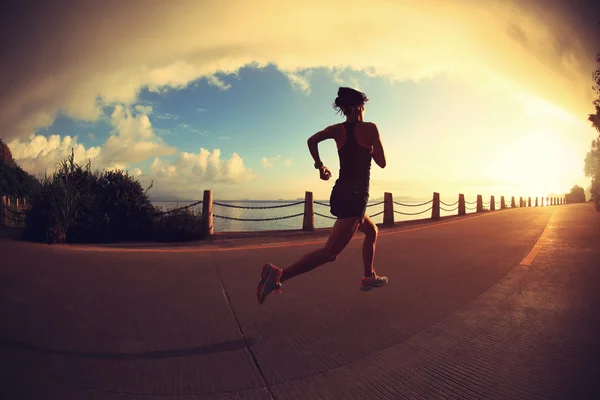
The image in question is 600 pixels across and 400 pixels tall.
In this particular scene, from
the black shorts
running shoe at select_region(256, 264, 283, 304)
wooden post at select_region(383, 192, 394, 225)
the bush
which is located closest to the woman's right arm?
the black shorts

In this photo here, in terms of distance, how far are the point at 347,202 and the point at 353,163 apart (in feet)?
1.40

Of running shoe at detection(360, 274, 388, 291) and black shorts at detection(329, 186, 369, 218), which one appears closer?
black shorts at detection(329, 186, 369, 218)

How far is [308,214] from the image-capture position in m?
11.1

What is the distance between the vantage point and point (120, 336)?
8.41 ft

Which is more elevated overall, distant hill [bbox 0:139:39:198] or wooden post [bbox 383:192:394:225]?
distant hill [bbox 0:139:39:198]

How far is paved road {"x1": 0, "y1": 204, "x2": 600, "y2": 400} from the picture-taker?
6.25 feet

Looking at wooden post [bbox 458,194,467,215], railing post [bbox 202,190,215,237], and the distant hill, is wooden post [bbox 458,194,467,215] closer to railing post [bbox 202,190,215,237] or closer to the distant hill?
railing post [bbox 202,190,215,237]

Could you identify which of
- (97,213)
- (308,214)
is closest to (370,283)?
(308,214)

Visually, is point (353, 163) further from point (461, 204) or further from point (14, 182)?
point (14, 182)

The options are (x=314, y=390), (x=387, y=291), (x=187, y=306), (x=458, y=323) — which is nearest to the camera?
(x=314, y=390)

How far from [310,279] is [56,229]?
705 cm

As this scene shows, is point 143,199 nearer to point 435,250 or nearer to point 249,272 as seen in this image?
point 249,272

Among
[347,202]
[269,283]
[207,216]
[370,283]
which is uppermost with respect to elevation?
[347,202]

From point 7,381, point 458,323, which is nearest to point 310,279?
point 458,323
